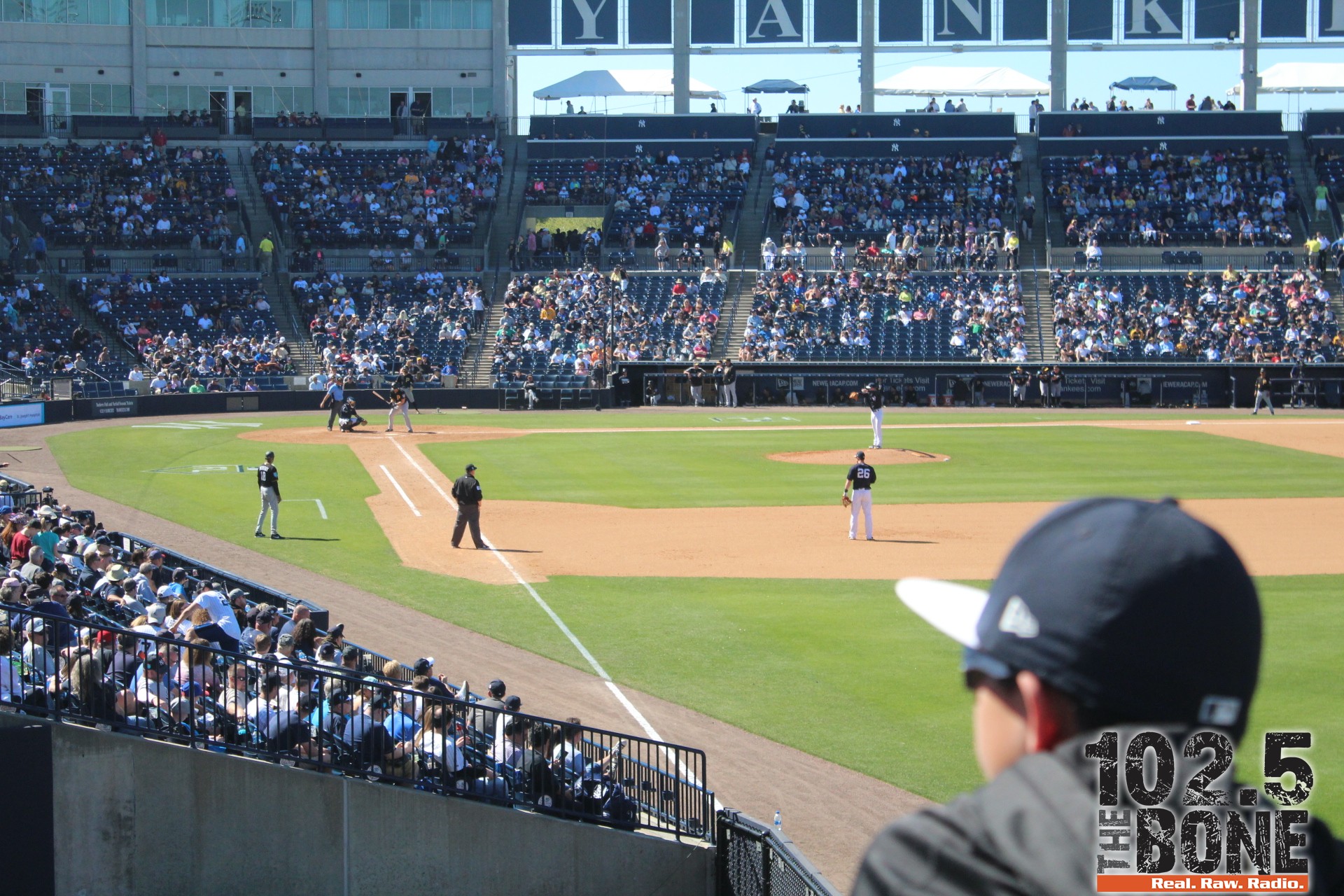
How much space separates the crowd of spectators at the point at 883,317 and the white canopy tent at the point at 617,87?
14.1 m

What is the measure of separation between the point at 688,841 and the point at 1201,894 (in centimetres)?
886

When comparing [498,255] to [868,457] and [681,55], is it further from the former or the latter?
[868,457]

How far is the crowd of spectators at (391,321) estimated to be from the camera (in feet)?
174

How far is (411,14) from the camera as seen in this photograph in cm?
6788

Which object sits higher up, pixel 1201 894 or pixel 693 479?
pixel 1201 894

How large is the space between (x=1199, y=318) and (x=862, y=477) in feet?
117

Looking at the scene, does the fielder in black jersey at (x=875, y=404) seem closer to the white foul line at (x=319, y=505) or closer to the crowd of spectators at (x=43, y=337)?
the white foul line at (x=319, y=505)

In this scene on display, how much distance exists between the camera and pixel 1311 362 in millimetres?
50250

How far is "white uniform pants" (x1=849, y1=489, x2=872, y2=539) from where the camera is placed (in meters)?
23.2

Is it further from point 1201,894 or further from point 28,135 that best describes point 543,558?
point 28,135

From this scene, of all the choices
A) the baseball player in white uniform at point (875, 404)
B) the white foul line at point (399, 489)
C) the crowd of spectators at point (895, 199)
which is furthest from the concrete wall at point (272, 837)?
the crowd of spectators at point (895, 199)

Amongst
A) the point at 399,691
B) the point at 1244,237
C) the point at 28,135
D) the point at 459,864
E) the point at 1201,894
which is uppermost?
the point at 28,135

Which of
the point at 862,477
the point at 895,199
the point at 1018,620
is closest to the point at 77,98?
the point at 895,199

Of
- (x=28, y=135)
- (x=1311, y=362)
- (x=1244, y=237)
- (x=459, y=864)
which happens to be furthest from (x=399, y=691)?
(x=28, y=135)
